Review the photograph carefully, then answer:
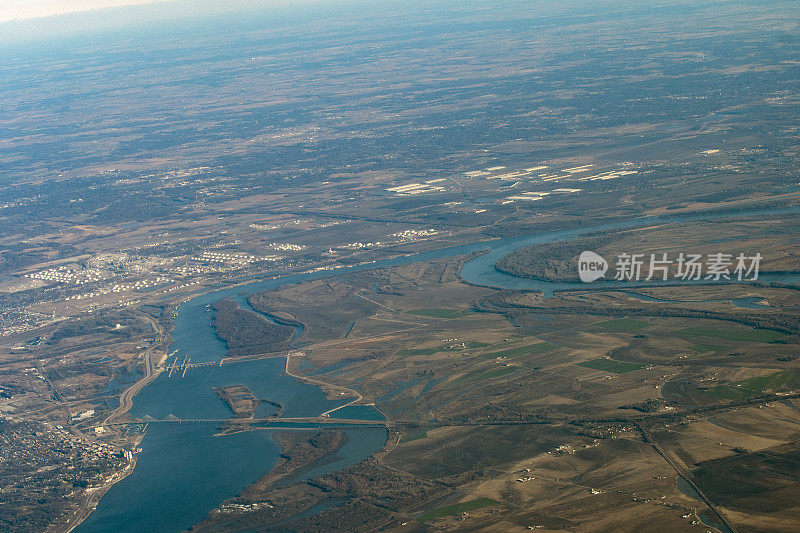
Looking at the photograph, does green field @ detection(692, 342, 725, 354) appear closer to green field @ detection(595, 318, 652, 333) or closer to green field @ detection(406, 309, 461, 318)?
green field @ detection(595, 318, 652, 333)

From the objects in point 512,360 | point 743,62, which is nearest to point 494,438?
point 512,360

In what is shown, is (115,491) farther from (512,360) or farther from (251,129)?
(251,129)

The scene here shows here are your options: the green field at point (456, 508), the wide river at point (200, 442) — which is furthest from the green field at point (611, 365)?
the green field at point (456, 508)

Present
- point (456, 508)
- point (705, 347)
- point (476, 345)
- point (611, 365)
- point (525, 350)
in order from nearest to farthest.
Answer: point (456, 508), point (611, 365), point (705, 347), point (525, 350), point (476, 345)

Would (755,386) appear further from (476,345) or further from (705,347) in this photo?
(476,345)

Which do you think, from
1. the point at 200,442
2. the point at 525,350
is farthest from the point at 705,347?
the point at 200,442

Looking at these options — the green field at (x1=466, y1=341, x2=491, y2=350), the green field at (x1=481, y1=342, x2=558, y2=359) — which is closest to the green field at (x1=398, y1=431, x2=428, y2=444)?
the green field at (x1=481, y1=342, x2=558, y2=359)
